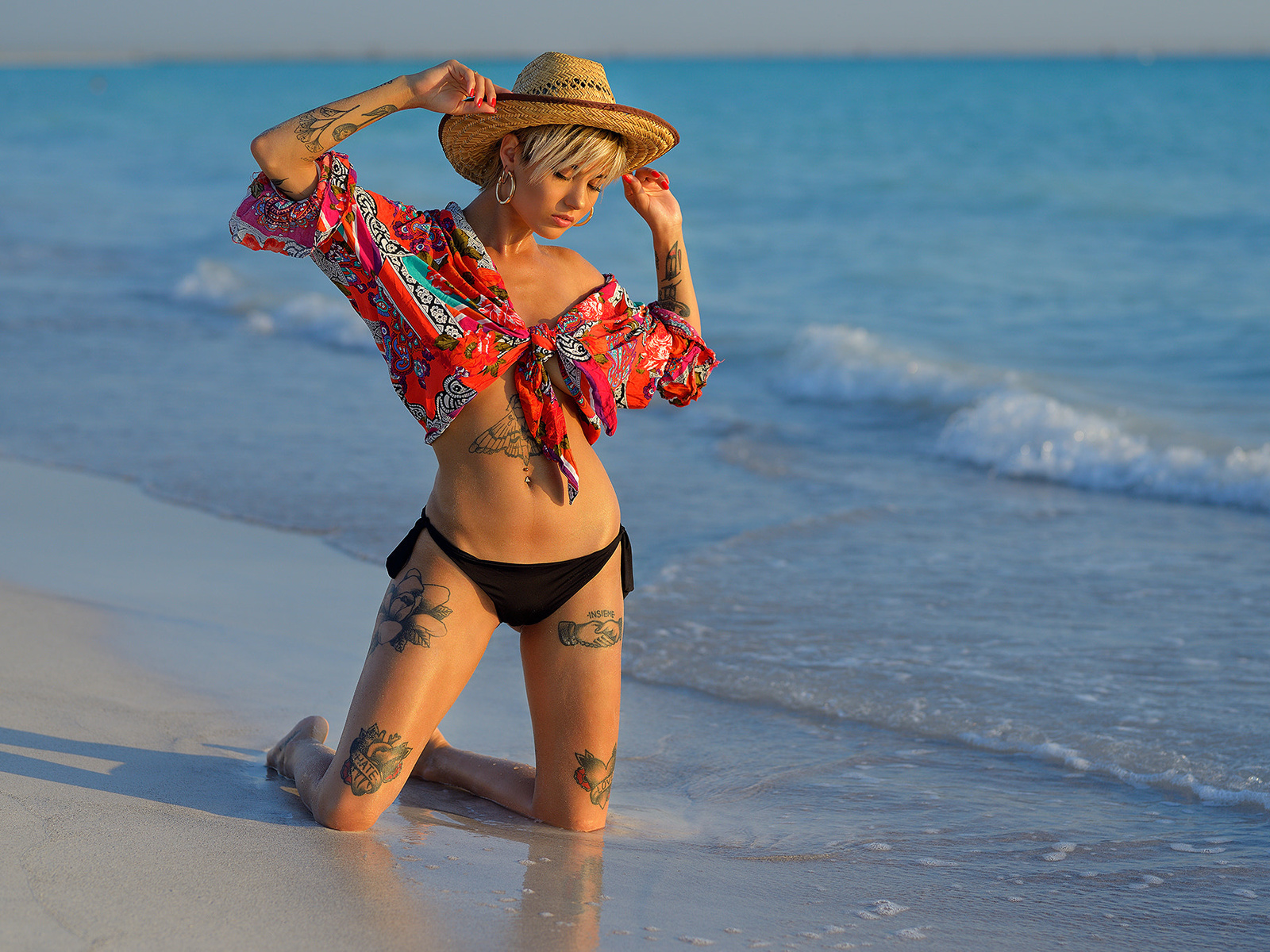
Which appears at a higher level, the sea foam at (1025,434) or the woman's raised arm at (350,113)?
the woman's raised arm at (350,113)

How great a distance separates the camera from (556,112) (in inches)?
116

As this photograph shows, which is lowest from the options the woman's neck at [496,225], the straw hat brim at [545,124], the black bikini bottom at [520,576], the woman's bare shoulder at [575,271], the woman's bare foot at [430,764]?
the woman's bare foot at [430,764]

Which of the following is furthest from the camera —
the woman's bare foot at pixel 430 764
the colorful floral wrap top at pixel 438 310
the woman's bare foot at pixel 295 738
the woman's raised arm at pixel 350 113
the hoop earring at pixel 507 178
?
the woman's bare foot at pixel 430 764

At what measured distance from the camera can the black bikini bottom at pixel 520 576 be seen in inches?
124

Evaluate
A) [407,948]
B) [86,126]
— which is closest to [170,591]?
[407,948]

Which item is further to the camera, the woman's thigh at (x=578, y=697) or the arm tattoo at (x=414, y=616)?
the woman's thigh at (x=578, y=697)

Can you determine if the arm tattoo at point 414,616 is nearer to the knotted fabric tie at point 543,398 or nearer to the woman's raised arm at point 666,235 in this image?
the knotted fabric tie at point 543,398

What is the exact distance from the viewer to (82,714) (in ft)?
12.4

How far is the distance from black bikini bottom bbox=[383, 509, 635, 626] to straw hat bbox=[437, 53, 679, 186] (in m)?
0.92

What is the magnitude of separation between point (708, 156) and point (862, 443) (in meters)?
23.4

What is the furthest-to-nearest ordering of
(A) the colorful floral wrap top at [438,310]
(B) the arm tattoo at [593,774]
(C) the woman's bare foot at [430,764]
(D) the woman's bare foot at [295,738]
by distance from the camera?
1. (C) the woman's bare foot at [430,764]
2. (D) the woman's bare foot at [295,738]
3. (B) the arm tattoo at [593,774]
4. (A) the colorful floral wrap top at [438,310]

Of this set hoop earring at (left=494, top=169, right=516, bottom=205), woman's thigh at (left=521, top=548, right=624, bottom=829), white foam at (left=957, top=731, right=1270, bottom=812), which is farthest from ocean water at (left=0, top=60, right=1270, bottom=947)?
hoop earring at (left=494, top=169, right=516, bottom=205)

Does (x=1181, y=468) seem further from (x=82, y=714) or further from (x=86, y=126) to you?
(x=86, y=126)

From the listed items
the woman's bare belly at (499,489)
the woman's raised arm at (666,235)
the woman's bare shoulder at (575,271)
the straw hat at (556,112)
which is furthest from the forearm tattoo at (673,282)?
the woman's bare belly at (499,489)
